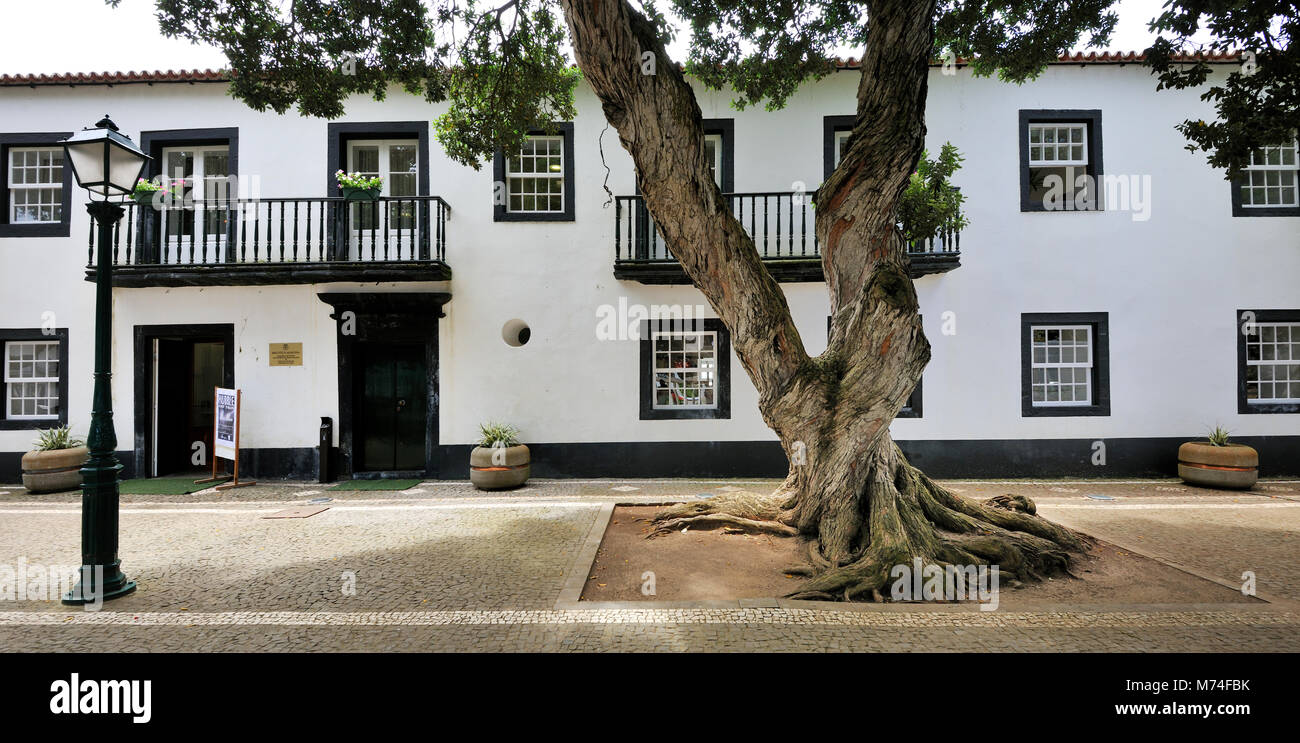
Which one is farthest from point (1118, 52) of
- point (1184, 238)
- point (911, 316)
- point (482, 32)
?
point (482, 32)

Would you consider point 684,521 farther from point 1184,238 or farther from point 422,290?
point 1184,238

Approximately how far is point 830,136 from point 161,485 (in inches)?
523

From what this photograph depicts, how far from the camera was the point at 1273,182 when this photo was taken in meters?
10.0

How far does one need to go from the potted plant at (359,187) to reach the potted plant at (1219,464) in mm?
14648

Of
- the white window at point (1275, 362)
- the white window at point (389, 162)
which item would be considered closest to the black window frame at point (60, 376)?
the white window at point (389, 162)

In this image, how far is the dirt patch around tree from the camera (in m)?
4.63

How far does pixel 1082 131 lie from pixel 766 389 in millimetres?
9322

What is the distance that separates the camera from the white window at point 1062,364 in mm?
10117

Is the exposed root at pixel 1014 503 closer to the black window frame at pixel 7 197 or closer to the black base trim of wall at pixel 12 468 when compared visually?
the black base trim of wall at pixel 12 468

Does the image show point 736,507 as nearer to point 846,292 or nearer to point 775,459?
point 846,292

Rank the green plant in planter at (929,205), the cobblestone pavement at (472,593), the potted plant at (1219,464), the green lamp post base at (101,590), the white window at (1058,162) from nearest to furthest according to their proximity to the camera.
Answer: the cobblestone pavement at (472,593) < the green lamp post base at (101,590) < the green plant in planter at (929,205) < the potted plant at (1219,464) < the white window at (1058,162)
